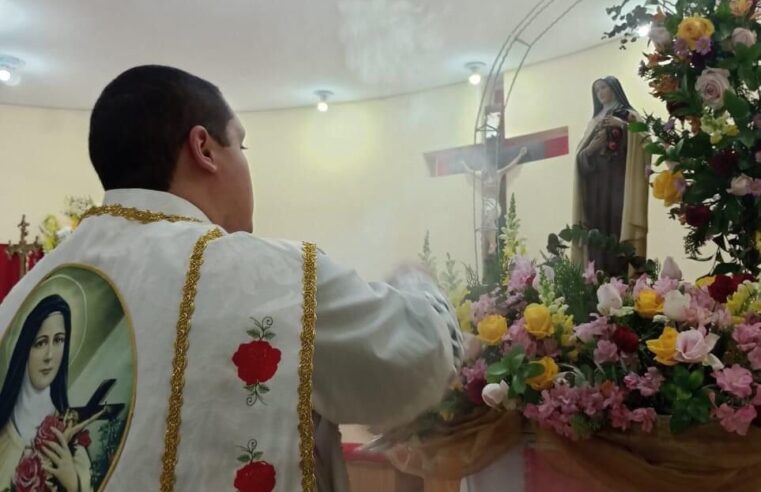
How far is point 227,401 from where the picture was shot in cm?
109

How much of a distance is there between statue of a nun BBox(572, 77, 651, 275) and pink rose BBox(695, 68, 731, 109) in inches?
9.9

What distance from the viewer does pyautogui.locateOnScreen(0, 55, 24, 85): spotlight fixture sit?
4.74 metres

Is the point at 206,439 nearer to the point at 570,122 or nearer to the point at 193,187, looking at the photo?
the point at 193,187

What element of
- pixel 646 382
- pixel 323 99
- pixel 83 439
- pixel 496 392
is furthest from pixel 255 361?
pixel 323 99

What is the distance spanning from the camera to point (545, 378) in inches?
67.4

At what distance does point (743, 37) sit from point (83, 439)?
1691 mm

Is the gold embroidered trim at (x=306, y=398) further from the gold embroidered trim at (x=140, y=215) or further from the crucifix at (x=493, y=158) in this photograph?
the crucifix at (x=493, y=158)

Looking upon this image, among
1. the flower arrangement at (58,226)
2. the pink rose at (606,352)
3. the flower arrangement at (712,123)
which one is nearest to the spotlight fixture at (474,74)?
the flower arrangement at (712,123)

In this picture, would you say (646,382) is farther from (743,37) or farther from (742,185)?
(743,37)

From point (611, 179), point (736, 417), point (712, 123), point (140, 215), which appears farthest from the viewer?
point (611, 179)

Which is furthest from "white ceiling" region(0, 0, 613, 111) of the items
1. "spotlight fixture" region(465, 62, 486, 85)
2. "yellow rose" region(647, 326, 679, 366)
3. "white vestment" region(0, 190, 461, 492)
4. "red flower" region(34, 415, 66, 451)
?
"red flower" region(34, 415, 66, 451)

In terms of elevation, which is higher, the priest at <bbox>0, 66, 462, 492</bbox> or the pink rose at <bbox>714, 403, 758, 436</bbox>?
the priest at <bbox>0, 66, 462, 492</bbox>

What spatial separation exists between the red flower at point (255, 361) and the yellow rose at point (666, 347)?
2.82 ft

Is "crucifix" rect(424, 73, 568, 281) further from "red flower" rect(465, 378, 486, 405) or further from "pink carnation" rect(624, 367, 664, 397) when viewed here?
"pink carnation" rect(624, 367, 664, 397)
